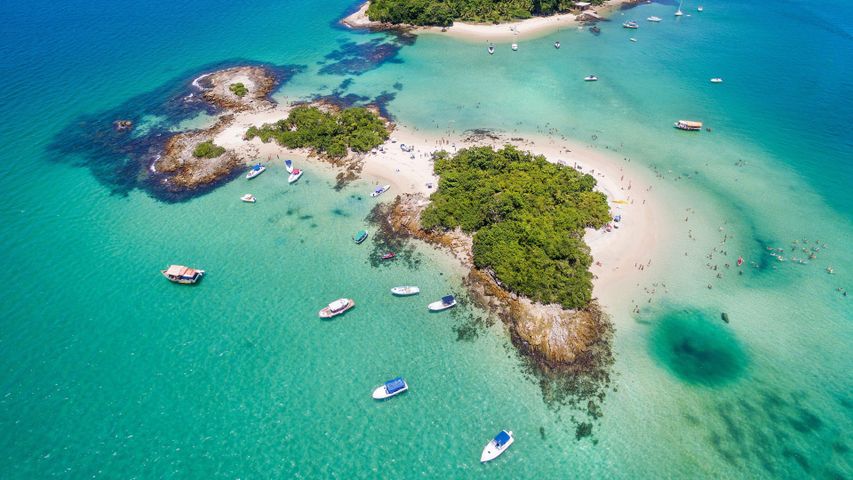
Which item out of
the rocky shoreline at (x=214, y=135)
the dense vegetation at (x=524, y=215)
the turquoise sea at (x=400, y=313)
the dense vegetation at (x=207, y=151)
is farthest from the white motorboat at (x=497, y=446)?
the dense vegetation at (x=207, y=151)

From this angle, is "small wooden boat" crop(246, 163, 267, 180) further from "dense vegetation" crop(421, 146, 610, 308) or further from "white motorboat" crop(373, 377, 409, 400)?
"white motorboat" crop(373, 377, 409, 400)

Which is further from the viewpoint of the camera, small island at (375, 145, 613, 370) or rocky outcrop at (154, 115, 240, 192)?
rocky outcrop at (154, 115, 240, 192)

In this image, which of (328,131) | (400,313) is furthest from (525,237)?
(328,131)

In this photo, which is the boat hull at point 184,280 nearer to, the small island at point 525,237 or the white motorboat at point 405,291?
the small island at point 525,237

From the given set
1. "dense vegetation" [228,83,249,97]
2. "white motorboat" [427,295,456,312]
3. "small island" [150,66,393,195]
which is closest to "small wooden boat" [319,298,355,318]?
"white motorboat" [427,295,456,312]

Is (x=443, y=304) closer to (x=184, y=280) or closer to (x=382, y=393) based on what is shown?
(x=382, y=393)

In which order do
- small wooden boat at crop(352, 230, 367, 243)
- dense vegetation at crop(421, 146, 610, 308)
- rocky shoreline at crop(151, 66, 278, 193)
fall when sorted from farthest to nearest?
rocky shoreline at crop(151, 66, 278, 193), small wooden boat at crop(352, 230, 367, 243), dense vegetation at crop(421, 146, 610, 308)
